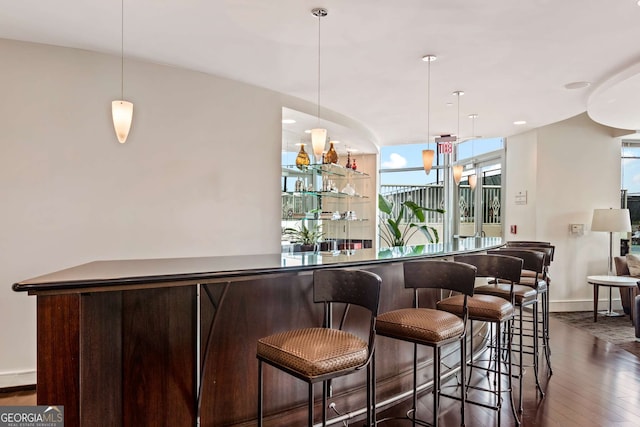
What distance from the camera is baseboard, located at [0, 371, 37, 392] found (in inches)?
121

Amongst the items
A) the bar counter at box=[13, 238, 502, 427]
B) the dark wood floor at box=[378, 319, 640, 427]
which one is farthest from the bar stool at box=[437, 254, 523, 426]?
the bar counter at box=[13, 238, 502, 427]

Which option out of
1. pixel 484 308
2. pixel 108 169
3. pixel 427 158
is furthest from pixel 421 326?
pixel 108 169

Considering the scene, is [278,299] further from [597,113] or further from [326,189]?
[597,113]

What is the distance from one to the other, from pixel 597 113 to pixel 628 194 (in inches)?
96.2

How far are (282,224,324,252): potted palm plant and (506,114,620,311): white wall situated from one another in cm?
334

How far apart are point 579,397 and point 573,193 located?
393 centimetres

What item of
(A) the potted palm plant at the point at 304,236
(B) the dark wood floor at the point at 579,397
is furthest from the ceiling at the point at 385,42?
(B) the dark wood floor at the point at 579,397

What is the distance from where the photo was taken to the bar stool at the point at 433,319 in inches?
80.5

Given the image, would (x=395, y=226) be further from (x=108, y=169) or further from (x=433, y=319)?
(x=108, y=169)

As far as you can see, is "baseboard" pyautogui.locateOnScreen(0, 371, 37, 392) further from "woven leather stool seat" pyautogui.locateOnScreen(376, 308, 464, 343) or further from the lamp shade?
the lamp shade

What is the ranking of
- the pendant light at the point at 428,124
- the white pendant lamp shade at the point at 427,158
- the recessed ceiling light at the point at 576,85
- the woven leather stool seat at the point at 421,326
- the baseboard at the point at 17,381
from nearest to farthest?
the woven leather stool seat at the point at 421,326 → the baseboard at the point at 17,381 → the pendant light at the point at 428,124 → the recessed ceiling light at the point at 576,85 → the white pendant lamp shade at the point at 427,158

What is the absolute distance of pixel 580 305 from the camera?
5.92m

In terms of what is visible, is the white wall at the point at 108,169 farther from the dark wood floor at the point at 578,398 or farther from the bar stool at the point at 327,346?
the bar stool at the point at 327,346
